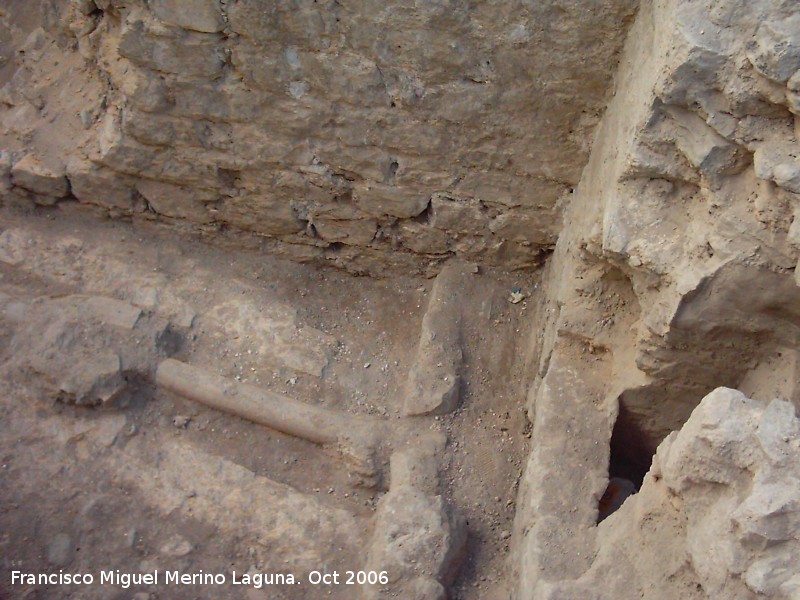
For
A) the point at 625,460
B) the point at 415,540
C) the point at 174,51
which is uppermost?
the point at 174,51

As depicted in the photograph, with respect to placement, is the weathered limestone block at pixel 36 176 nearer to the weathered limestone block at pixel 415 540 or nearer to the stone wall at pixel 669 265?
the weathered limestone block at pixel 415 540

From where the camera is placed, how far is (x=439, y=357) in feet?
13.6

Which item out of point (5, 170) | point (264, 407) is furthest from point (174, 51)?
point (264, 407)

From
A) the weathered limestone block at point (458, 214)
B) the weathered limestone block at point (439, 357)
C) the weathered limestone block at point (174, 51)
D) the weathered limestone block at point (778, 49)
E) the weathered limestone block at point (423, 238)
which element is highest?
the weathered limestone block at point (174, 51)

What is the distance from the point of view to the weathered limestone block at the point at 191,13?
3822 millimetres

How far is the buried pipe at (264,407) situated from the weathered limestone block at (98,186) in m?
1.07

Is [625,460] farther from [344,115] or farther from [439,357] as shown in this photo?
[344,115]

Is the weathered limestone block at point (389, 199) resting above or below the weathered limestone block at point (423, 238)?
above

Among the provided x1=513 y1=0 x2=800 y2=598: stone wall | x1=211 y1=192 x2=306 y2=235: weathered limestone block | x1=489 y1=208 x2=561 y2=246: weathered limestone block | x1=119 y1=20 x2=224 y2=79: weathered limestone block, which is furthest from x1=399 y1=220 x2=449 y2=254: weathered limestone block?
x1=119 y1=20 x2=224 y2=79: weathered limestone block

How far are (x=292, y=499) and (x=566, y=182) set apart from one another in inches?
78.5

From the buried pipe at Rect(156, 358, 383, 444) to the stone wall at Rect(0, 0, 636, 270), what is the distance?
952 millimetres

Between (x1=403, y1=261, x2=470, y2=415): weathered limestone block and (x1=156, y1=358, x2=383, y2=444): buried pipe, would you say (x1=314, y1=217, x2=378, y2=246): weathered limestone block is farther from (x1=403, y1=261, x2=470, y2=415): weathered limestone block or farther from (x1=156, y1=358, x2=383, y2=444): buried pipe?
(x1=156, y1=358, x2=383, y2=444): buried pipe

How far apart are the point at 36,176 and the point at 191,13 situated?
141 centimetres

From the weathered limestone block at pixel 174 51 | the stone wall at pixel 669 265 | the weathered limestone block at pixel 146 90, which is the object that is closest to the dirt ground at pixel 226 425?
the stone wall at pixel 669 265
